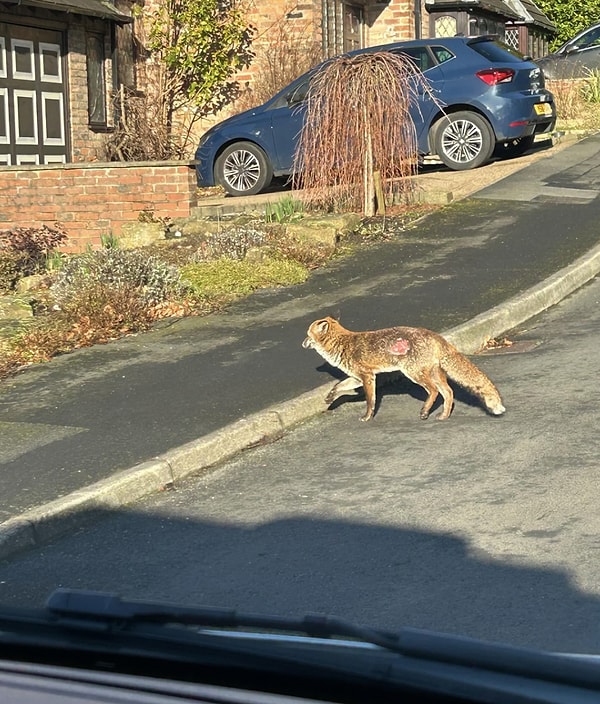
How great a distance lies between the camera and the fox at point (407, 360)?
7.29 meters

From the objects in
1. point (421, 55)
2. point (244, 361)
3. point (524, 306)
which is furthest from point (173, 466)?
point (421, 55)

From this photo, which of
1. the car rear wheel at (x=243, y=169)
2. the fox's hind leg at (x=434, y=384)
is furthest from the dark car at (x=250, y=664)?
the car rear wheel at (x=243, y=169)

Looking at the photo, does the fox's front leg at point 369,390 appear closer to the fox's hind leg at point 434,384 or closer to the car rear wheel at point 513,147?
the fox's hind leg at point 434,384

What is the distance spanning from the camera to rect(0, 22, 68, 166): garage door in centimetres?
1805

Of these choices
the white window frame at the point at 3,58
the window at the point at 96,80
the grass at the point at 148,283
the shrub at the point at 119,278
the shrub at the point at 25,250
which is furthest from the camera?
the window at the point at 96,80

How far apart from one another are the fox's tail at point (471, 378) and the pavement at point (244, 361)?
1.08 metres

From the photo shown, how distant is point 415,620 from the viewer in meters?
4.40

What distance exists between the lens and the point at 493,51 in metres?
17.2

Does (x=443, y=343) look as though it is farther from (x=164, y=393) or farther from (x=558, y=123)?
(x=558, y=123)

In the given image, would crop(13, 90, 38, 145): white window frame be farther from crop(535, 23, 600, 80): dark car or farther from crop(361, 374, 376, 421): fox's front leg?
crop(361, 374, 376, 421): fox's front leg

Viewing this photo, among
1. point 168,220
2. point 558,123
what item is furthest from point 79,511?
point 558,123

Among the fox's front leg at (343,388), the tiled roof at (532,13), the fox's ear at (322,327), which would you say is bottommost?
the fox's front leg at (343,388)

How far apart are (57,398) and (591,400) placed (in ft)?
12.5

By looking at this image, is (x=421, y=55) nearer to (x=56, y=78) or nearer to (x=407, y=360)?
(x=56, y=78)
